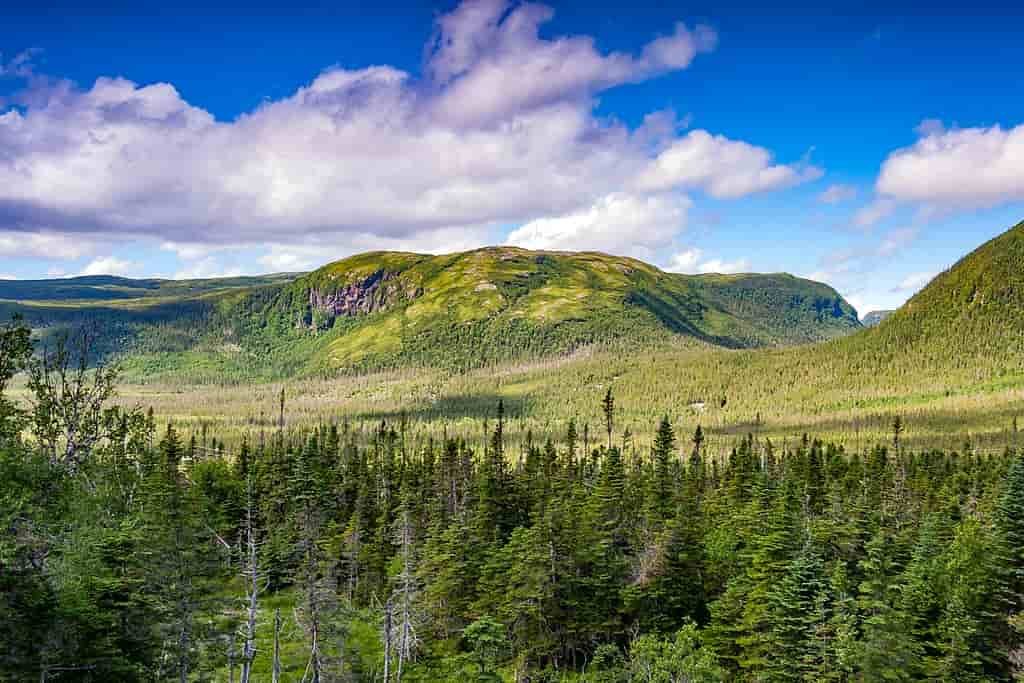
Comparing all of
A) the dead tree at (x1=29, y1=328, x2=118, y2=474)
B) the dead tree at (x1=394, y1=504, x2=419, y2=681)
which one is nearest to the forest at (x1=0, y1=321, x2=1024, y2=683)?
the dead tree at (x1=29, y1=328, x2=118, y2=474)

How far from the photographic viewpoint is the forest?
109ft

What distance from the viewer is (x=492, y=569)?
69.0 m

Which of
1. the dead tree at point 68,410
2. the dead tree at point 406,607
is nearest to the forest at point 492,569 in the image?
Result: the dead tree at point 68,410

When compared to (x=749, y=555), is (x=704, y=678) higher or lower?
lower

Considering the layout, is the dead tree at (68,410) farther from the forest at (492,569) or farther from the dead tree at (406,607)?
the dead tree at (406,607)

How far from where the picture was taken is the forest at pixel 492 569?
1313 inches

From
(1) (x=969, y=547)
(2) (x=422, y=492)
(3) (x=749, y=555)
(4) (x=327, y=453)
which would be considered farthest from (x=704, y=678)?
(4) (x=327, y=453)

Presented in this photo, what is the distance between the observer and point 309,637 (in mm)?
53094

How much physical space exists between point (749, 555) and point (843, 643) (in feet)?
58.3

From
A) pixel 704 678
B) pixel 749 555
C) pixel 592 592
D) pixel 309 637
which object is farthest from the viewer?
pixel 592 592

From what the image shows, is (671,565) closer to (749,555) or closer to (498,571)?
(749,555)

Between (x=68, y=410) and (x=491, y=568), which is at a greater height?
(x=68, y=410)

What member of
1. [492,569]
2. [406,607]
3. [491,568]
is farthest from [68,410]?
[492,569]

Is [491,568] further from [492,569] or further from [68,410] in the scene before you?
[68,410]
